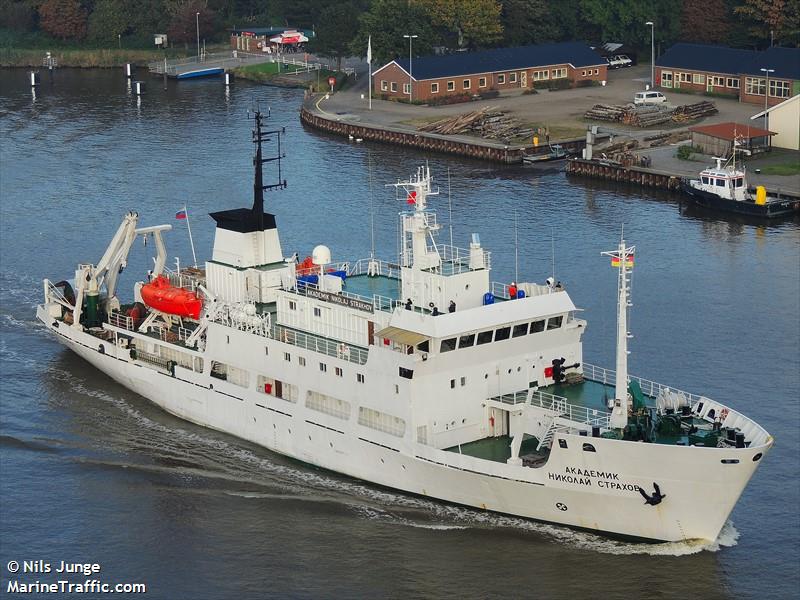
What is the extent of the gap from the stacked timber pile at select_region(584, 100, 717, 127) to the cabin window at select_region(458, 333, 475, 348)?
52725mm

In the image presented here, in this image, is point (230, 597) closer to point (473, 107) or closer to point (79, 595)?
point (79, 595)

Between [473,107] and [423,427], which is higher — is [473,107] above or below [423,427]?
above

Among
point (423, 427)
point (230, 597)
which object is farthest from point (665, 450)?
point (230, 597)

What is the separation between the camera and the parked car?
11512 centimetres

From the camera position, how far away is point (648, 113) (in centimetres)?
9475

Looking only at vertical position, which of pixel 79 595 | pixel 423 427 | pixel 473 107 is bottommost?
pixel 79 595

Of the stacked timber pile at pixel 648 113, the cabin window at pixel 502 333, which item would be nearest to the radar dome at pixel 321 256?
the cabin window at pixel 502 333

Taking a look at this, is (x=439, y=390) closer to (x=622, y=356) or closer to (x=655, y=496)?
(x=622, y=356)

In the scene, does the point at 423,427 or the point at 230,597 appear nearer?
the point at 230,597

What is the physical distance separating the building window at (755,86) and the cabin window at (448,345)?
198ft

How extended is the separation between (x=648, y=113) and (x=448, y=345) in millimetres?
55270

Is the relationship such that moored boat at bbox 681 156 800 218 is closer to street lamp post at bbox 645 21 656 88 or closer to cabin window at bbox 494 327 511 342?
street lamp post at bbox 645 21 656 88

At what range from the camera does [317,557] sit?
4122 cm

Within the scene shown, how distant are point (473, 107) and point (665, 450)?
205 feet
